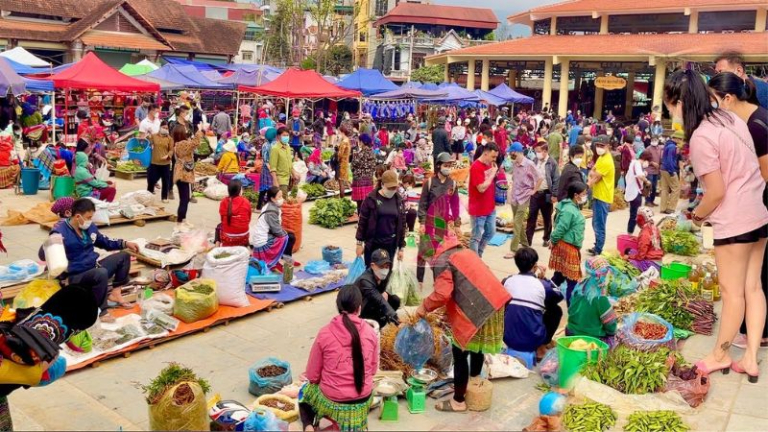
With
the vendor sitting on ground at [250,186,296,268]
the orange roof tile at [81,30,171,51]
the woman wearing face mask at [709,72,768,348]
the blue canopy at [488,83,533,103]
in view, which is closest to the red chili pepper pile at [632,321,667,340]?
the woman wearing face mask at [709,72,768,348]

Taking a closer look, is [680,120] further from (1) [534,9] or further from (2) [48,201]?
(1) [534,9]

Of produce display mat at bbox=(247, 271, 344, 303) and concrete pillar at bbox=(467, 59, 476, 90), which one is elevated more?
concrete pillar at bbox=(467, 59, 476, 90)

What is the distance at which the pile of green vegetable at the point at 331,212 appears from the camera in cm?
1197

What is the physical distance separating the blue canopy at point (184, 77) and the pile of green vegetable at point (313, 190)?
1035 cm

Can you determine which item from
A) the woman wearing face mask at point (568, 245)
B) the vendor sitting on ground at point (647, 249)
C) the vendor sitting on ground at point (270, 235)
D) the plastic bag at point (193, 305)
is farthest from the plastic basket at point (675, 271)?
the plastic bag at point (193, 305)

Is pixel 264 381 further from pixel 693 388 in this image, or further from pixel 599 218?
pixel 599 218

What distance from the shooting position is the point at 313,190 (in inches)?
562

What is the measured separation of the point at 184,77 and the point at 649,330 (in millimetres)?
20024

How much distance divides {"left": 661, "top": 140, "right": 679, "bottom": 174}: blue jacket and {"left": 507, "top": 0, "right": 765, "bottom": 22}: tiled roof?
926 inches

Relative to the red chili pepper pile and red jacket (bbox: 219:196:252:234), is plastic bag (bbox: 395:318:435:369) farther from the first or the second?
red jacket (bbox: 219:196:252:234)

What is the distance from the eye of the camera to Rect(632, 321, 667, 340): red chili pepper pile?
20.0 ft

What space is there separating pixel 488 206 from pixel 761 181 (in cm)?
456

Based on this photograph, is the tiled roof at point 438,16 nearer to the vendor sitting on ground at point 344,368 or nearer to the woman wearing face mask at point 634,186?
the woman wearing face mask at point 634,186

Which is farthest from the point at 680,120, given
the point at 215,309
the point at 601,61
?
the point at 601,61
